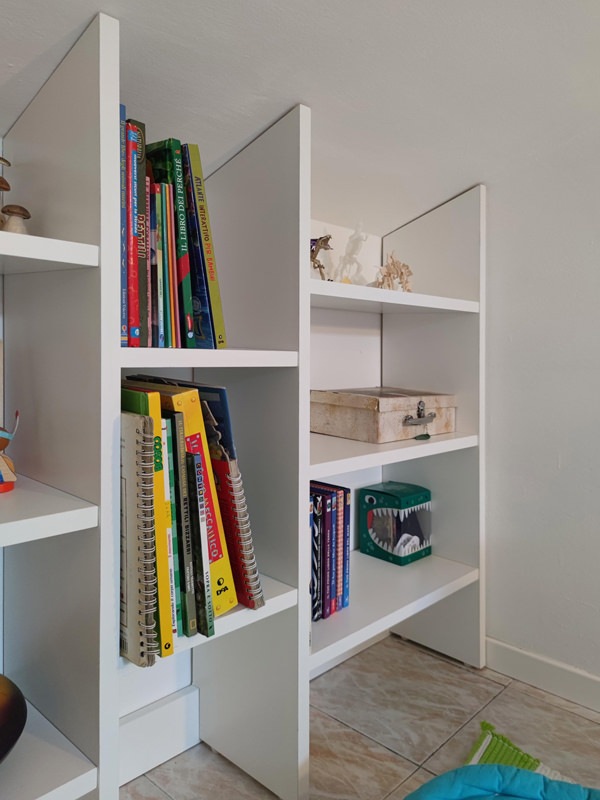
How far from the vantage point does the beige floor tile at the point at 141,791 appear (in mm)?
1023

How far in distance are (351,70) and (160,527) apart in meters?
0.75

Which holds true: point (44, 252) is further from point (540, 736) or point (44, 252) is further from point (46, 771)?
point (540, 736)

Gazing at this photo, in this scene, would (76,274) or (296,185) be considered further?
(296,185)

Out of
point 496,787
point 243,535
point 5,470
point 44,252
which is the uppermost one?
point 44,252

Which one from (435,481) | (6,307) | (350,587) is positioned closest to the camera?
(6,307)

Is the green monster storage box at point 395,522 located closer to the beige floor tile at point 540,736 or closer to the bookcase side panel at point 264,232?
the beige floor tile at point 540,736

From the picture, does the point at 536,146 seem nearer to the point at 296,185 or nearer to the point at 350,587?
the point at 296,185

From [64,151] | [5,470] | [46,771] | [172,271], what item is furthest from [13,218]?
[46,771]

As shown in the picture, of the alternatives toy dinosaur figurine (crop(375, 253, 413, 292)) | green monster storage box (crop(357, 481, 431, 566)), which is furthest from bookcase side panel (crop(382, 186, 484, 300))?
green monster storage box (crop(357, 481, 431, 566))

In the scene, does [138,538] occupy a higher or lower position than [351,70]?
lower

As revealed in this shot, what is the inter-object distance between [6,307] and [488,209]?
1.07 meters

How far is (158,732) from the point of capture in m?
1.10

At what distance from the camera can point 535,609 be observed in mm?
1347

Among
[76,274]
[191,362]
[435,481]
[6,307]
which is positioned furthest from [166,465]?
[435,481]
